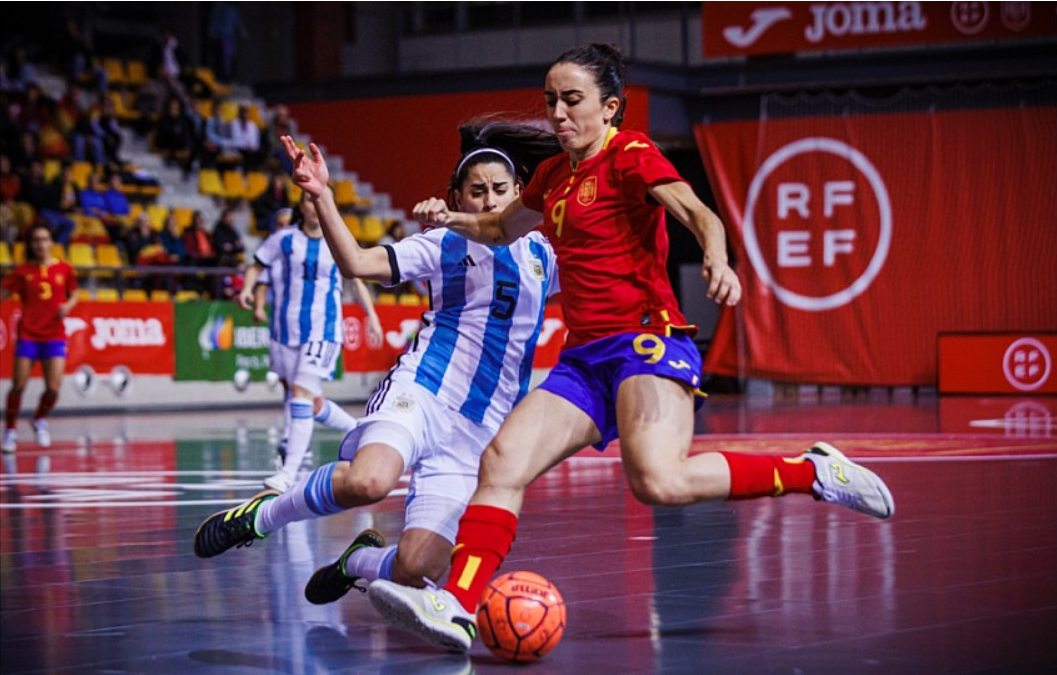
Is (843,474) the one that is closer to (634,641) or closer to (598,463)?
(634,641)

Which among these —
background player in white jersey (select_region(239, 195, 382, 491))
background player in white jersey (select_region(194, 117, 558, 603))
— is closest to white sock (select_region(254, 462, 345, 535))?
background player in white jersey (select_region(194, 117, 558, 603))

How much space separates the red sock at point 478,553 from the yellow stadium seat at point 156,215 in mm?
18942

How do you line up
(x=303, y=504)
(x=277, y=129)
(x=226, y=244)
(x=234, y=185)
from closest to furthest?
(x=303, y=504) < (x=226, y=244) < (x=234, y=185) < (x=277, y=129)

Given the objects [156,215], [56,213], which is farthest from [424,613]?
[156,215]

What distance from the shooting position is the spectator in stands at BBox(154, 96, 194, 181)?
24.2 meters

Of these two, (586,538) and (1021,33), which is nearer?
(586,538)

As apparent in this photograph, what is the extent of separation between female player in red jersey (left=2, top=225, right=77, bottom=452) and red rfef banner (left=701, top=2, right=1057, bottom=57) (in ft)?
→ 38.1

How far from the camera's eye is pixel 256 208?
79.8 ft

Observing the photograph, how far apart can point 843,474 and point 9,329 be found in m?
16.1

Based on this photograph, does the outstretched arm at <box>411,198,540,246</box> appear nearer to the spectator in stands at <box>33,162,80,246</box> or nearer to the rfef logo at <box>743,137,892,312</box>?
the spectator in stands at <box>33,162,80,246</box>

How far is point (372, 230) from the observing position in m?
25.6

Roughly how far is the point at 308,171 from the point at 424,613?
1.44m

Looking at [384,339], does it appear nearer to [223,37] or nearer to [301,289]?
[223,37]

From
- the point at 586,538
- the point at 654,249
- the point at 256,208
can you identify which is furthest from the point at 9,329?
the point at 654,249
